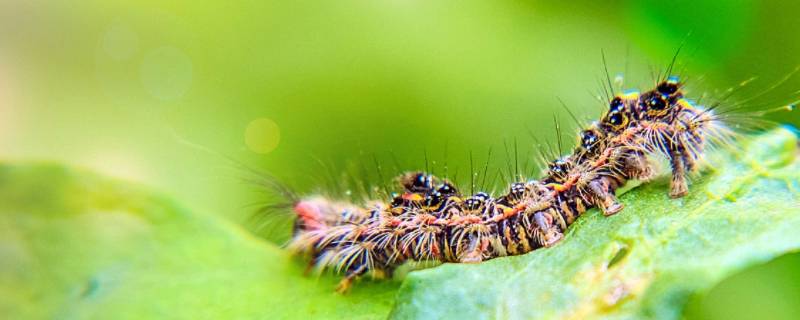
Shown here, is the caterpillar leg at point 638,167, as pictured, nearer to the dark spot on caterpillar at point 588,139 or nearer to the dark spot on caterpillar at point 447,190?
the dark spot on caterpillar at point 588,139

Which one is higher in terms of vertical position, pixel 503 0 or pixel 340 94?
pixel 503 0

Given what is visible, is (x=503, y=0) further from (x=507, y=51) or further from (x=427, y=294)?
(x=427, y=294)

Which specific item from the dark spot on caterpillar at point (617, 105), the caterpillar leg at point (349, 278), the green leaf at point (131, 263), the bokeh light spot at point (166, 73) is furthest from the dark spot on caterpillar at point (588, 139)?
the bokeh light spot at point (166, 73)

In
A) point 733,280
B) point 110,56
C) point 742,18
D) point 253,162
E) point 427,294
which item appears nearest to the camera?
point 427,294

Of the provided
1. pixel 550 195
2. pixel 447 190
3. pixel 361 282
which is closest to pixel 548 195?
pixel 550 195

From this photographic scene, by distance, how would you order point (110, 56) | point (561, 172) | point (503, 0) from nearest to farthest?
point (561, 172) → point (503, 0) → point (110, 56)

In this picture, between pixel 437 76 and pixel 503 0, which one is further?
pixel 503 0

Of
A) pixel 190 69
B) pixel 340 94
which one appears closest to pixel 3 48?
pixel 190 69

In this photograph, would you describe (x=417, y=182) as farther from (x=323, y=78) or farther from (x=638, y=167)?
(x=323, y=78)
